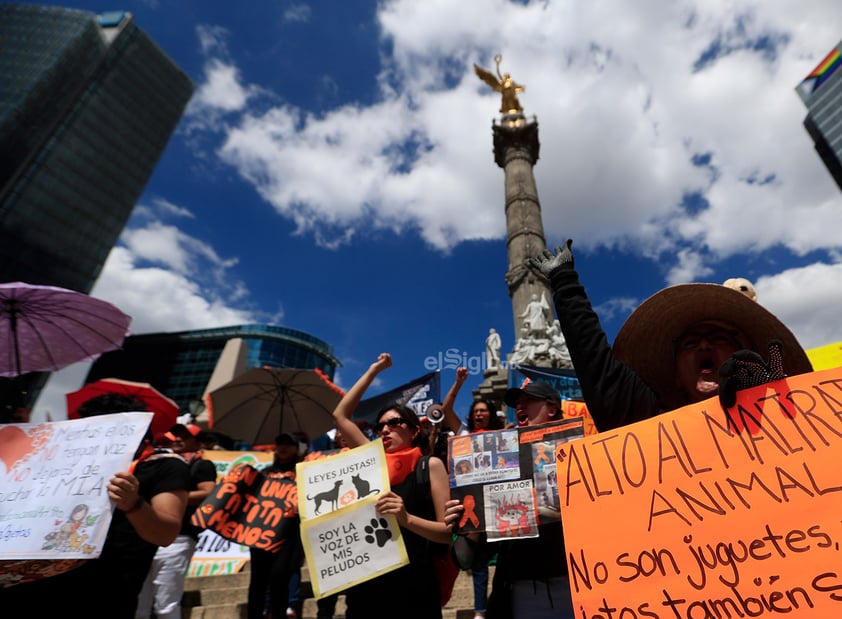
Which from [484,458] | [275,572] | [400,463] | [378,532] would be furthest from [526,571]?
[275,572]

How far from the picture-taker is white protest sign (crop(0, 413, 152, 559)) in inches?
71.7

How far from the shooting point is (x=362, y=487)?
7.61 ft

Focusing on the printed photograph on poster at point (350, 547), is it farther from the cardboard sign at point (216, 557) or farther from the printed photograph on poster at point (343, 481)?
the cardboard sign at point (216, 557)

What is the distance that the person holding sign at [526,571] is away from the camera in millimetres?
1986

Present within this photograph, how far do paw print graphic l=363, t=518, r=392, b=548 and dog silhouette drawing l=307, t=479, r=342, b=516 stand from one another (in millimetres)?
216

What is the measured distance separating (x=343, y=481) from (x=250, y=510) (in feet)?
5.91

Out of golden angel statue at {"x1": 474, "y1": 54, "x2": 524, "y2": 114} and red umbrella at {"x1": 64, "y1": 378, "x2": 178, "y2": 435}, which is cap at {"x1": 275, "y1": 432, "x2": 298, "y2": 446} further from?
golden angel statue at {"x1": 474, "y1": 54, "x2": 524, "y2": 114}

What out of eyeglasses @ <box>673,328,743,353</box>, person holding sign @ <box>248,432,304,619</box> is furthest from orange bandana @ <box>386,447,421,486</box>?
person holding sign @ <box>248,432,304,619</box>

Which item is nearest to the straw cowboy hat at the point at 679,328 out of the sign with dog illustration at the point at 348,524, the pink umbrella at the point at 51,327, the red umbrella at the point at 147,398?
the sign with dog illustration at the point at 348,524

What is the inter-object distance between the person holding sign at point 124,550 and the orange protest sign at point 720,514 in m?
1.68

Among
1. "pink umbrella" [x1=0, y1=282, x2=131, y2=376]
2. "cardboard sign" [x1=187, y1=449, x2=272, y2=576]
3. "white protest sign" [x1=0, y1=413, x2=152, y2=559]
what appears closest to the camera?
"white protest sign" [x1=0, y1=413, x2=152, y2=559]

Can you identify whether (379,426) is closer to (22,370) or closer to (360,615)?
(360,615)

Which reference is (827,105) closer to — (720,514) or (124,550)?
(720,514)

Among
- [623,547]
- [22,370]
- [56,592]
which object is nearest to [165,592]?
[22,370]
